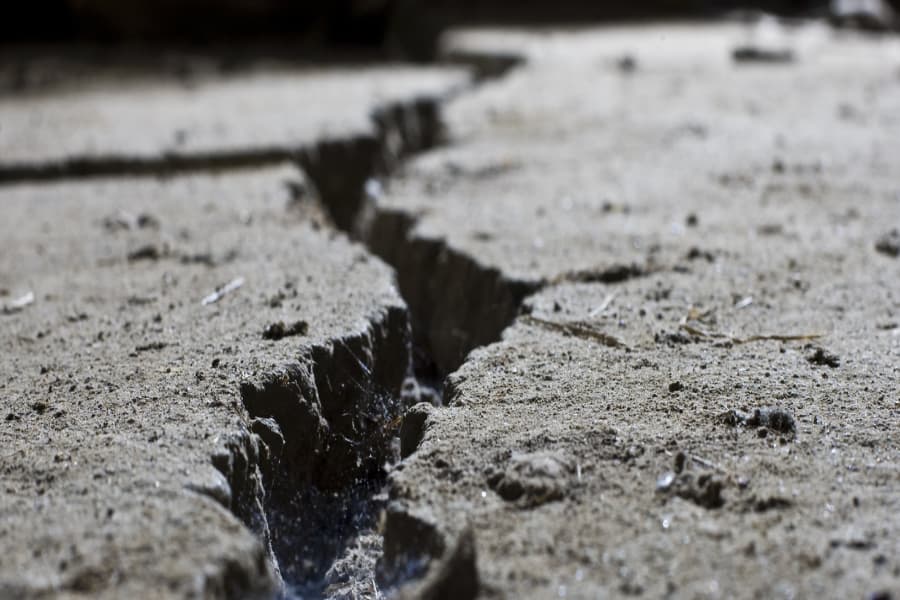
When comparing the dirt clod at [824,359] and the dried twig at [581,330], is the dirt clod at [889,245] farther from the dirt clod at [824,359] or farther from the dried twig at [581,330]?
the dried twig at [581,330]

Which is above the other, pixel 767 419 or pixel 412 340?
pixel 767 419

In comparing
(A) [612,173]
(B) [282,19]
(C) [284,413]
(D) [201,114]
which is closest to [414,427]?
(C) [284,413]

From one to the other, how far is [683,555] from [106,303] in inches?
57.4

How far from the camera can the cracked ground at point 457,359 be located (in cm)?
142

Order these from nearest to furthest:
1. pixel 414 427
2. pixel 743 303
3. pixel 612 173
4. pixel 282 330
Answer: pixel 414 427, pixel 282 330, pixel 743 303, pixel 612 173

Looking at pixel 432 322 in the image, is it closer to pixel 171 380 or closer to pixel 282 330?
pixel 282 330

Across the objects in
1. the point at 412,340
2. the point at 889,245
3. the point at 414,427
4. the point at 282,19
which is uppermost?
the point at 889,245

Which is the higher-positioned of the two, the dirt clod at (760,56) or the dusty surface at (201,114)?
the dirt clod at (760,56)

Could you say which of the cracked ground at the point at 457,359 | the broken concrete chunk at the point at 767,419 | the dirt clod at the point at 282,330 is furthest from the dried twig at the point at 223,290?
the broken concrete chunk at the point at 767,419

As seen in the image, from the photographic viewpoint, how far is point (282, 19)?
24.7 ft

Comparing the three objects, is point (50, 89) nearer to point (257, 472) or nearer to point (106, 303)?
point (106, 303)

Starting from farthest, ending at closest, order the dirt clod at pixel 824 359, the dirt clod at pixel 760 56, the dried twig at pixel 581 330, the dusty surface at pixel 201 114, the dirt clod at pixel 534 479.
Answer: the dirt clod at pixel 760 56 → the dusty surface at pixel 201 114 → the dried twig at pixel 581 330 → the dirt clod at pixel 824 359 → the dirt clod at pixel 534 479

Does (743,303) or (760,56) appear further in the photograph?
(760,56)

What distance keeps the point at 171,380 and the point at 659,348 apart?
0.86 metres
